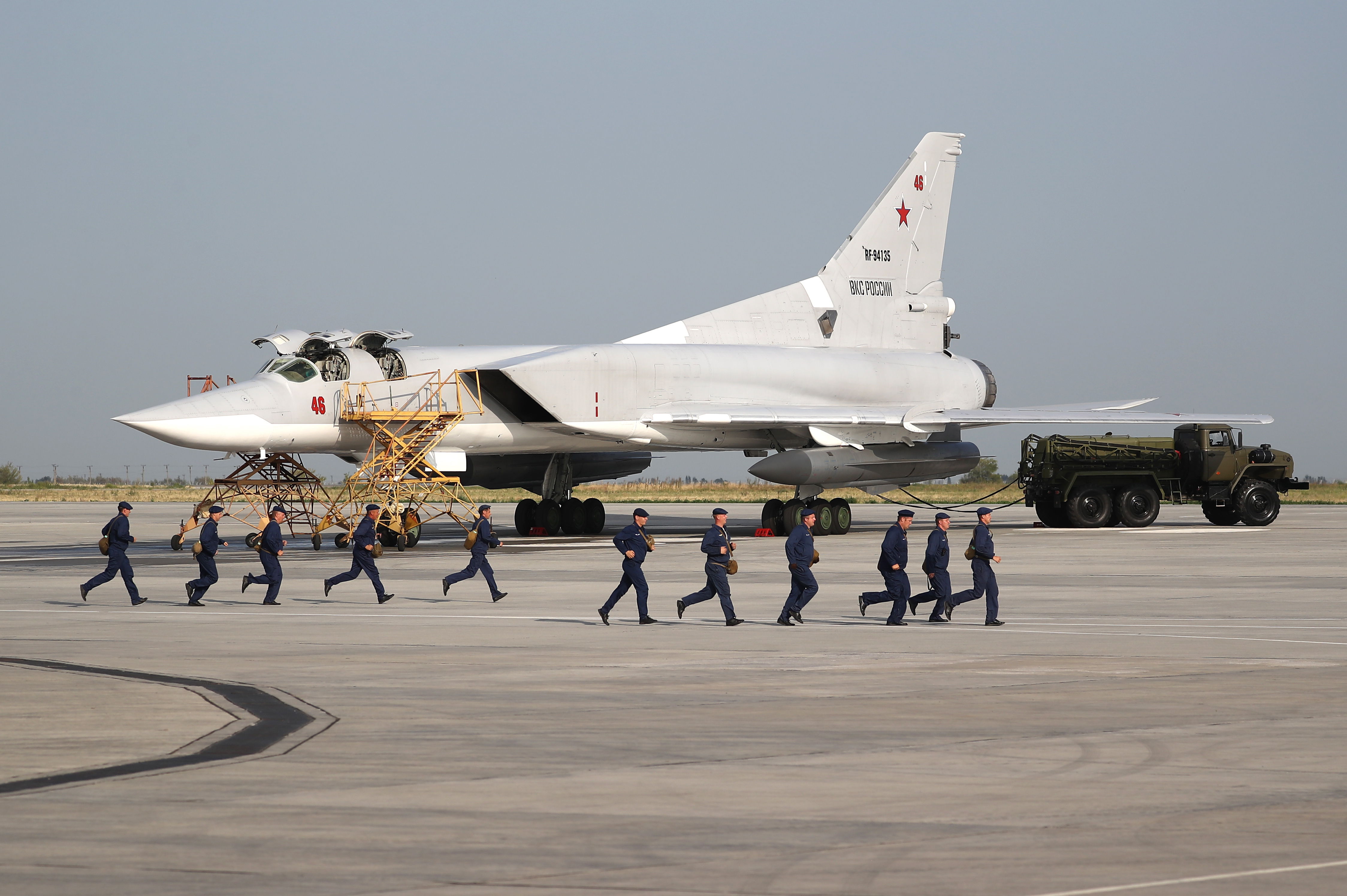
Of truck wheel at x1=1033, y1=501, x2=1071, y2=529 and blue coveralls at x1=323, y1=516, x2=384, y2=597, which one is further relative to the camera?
truck wheel at x1=1033, y1=501, x2=1071, y2=529

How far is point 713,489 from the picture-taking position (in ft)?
266

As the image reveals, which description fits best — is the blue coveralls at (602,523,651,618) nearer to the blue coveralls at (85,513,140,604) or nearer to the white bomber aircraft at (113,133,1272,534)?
the blue coveralls at (85,513,140,604)

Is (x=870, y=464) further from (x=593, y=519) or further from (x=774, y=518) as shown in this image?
(x=593, y=519)

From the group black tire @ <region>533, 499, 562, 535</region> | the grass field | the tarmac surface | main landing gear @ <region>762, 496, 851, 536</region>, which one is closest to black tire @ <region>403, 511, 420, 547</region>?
black tire @ <region>533, 499, 562, 535</region>

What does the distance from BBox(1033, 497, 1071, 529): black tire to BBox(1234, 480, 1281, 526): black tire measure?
4.22 meters

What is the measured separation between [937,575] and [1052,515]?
64.6ft

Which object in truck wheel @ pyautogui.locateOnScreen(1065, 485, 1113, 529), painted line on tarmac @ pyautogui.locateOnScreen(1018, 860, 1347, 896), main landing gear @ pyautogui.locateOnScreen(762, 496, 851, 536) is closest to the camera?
painted line on tarmac @ pyautogui.locateOnScreen(1018, 860, 1347, 896)

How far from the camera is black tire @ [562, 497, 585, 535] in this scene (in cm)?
3441

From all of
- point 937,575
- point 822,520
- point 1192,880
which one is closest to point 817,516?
point 822,520

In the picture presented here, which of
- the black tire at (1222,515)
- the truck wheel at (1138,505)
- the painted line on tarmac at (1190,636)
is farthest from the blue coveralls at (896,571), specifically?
the black tire at (1222,515)

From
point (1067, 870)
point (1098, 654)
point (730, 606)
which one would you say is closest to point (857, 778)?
point (1067, 870)

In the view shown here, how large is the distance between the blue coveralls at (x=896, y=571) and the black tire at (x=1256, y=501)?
867 inches

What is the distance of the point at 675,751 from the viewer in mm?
8438

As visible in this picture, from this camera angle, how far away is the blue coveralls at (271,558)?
17906mm
